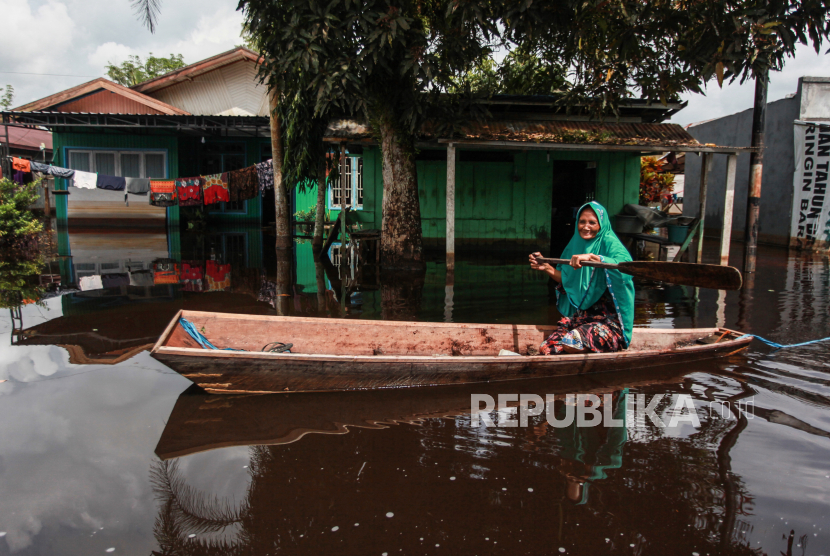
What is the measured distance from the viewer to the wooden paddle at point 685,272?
426 cm

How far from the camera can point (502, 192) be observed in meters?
13.5

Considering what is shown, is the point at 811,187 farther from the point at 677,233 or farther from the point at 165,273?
the point at 165,273

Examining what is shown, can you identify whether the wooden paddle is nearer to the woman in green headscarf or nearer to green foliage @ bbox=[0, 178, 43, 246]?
the woman in green headscarf

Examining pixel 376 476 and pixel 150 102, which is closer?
pixel 376 476

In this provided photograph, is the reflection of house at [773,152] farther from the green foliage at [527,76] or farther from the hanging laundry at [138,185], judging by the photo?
the hanging laundry at [138,185]

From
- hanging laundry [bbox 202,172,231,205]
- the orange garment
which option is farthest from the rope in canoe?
hanging laundry [bbox 202,172,231,205]

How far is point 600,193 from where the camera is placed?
1330 cm

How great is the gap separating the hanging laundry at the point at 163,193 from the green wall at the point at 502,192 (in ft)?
20.6

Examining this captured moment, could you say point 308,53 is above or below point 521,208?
above

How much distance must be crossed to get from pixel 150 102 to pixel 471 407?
16754 mm

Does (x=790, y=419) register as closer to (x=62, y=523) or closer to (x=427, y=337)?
(x=427, y=337)

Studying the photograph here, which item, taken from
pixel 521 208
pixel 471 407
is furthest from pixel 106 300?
pixel 521 208

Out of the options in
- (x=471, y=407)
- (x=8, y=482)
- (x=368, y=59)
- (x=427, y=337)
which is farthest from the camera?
(x=368, y=59)

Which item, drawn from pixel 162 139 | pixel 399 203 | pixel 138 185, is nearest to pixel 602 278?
pixel 399 203
